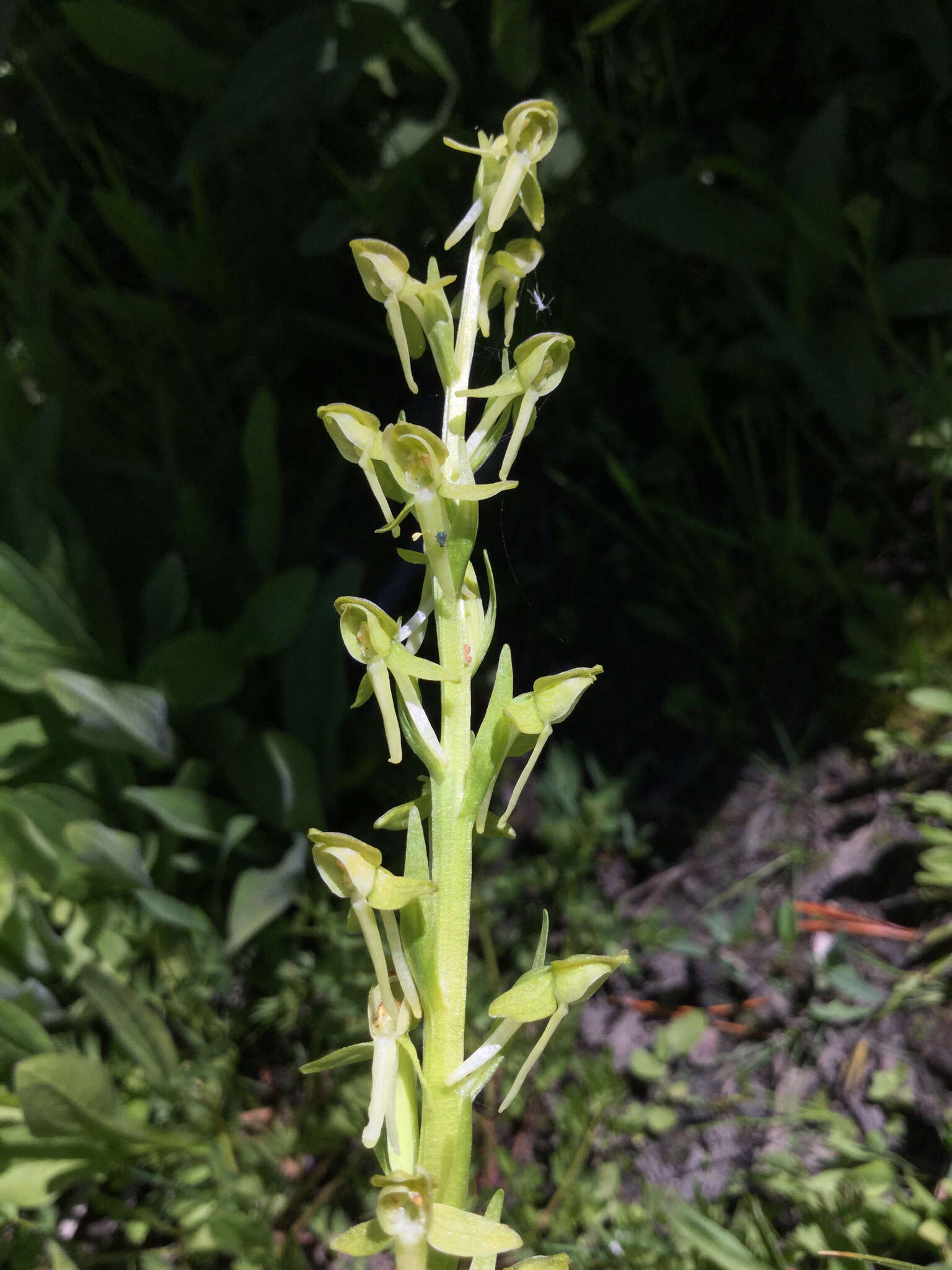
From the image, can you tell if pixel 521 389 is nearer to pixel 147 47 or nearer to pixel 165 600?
pixel 165 600

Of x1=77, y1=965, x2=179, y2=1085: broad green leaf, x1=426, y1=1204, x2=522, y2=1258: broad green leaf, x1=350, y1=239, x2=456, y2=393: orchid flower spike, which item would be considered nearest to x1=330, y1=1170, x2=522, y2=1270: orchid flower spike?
x1=426, y1=1204, x2=522, y2=1258: broad green leaf

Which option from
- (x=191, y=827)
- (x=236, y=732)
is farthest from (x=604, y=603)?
(x=191, y=827)

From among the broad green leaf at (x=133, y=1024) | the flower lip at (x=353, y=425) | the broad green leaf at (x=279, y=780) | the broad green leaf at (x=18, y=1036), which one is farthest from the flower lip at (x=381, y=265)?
the broad green leaf at (x=18, y=1036)

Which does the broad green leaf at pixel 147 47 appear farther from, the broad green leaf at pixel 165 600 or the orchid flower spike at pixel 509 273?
the orchid flower spike at pixel 509 273

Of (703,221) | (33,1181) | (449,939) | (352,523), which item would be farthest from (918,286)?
(33,1181)

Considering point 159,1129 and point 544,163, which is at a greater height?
point 544,163

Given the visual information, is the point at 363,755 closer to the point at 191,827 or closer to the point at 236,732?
the point at 236,732
